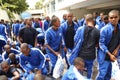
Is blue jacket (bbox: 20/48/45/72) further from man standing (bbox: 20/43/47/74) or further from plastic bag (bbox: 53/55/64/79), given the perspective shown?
plastic bag (bbox: 53/55/64/79)

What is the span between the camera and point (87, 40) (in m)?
6.44

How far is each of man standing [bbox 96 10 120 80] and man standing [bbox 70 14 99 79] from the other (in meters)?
0.23

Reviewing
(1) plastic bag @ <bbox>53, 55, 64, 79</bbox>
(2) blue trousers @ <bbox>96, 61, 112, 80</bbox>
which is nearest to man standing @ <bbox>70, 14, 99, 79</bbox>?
(2) blue trousers @ <bbox>96, 61, 112, 80</bbox>

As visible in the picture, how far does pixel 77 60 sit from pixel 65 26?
3.54 meters

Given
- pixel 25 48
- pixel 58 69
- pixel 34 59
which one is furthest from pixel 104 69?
pixel 25 48

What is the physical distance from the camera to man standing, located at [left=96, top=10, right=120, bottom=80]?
6152 mm

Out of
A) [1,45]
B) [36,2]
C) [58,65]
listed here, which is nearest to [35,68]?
[58,65]

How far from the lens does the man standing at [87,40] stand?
636cm

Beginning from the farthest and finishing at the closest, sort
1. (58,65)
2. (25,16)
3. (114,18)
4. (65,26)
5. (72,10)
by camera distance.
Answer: (72,10) → (25,16) → (65,26) → (58,65) → (114,18)

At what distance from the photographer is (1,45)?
9.02 metres

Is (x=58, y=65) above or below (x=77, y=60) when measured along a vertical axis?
below

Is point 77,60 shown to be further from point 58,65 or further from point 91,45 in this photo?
point 58,65

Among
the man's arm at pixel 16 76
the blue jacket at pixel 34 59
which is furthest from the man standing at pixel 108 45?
the man's arm at pixel 16 76

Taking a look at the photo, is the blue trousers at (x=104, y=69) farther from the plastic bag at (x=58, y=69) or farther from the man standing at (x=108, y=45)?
the plastic bag at (x=58, y=69)
